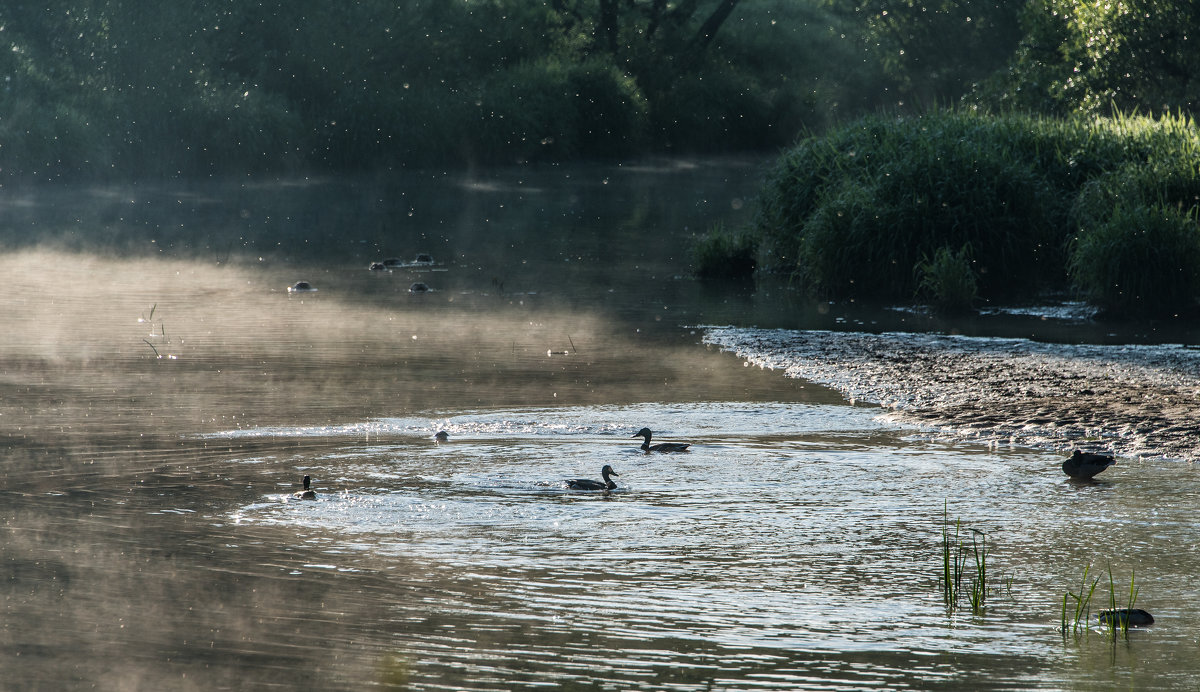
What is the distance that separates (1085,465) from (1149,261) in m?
8.33

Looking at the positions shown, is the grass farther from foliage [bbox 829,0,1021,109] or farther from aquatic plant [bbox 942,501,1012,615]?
foliage [bbox 829,0,1021,109]

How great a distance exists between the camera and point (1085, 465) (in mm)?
8719

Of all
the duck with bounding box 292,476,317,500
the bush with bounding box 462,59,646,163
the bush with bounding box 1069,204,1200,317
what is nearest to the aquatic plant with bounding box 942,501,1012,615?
the duck with bounding box 292,476,317,500

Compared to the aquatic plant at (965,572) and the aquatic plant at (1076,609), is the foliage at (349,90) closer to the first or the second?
the aquatic plant at (965,572)

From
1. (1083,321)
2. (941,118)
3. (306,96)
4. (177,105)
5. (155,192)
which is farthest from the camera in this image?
(306,96)

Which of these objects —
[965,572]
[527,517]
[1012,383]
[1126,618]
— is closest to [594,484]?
[527,517]

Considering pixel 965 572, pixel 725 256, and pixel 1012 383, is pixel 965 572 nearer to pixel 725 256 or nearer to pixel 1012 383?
pixel 1012 383

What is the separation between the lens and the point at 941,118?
2052cm

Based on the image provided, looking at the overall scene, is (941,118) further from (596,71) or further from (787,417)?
(596,71)

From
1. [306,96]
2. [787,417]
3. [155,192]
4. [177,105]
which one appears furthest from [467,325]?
[306,96]

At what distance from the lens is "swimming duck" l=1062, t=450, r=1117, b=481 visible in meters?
8.69

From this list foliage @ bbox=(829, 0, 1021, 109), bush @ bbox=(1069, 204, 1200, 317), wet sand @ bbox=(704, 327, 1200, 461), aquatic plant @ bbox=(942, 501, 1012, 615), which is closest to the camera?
aquatic plant @ bbox=(942, 501, 1012, 615)

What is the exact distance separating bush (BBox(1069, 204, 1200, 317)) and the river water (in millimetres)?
924

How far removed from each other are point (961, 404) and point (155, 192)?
29129 mm
